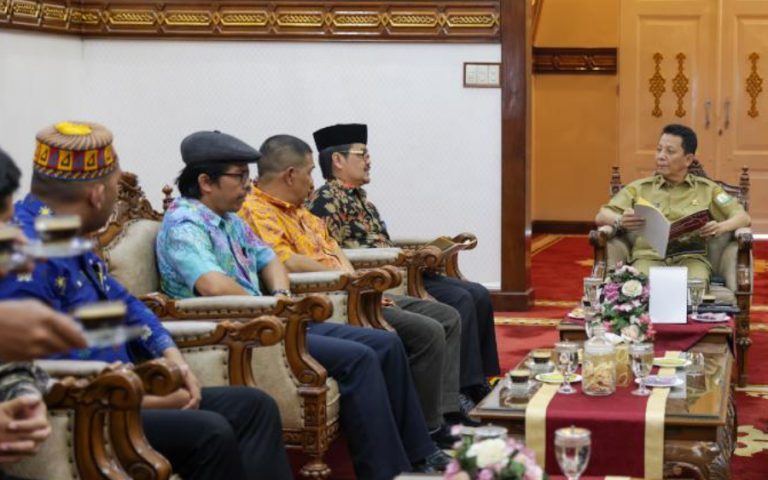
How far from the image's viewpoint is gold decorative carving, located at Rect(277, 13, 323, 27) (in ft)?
24.6

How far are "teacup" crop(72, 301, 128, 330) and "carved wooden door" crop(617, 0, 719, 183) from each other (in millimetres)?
10066

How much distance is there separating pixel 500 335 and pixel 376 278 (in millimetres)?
2547

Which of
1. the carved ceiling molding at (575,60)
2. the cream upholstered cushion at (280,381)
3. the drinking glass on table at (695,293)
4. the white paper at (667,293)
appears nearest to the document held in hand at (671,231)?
the drinking glass on table at (695,293)

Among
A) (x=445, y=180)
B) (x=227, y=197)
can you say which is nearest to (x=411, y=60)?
(x=445, y=180)

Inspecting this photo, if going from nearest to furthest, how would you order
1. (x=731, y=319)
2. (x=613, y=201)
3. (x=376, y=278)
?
(x=376, y=278), (x=731, y=319), (x=613, y=201)

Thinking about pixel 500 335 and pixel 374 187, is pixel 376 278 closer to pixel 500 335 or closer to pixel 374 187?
pixel 500 335

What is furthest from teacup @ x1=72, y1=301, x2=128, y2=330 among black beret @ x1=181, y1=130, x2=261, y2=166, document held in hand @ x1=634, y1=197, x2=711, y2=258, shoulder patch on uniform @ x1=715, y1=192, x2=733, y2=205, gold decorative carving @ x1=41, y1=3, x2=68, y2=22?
gold decorative carving @ x1=41, y1=3, x2=68, y2=22

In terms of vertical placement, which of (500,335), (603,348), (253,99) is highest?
(253,99)

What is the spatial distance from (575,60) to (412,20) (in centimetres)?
473

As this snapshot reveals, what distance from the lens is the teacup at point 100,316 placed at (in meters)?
1.68

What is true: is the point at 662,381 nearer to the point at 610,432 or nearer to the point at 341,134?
the point at 610,432

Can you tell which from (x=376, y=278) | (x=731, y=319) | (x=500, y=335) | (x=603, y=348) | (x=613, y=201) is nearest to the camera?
(x=603, y=348)

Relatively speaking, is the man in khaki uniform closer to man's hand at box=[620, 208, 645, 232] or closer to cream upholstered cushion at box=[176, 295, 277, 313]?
man's hand at box=[620, 208, 645, 232]

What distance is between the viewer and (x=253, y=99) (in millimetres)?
7625
